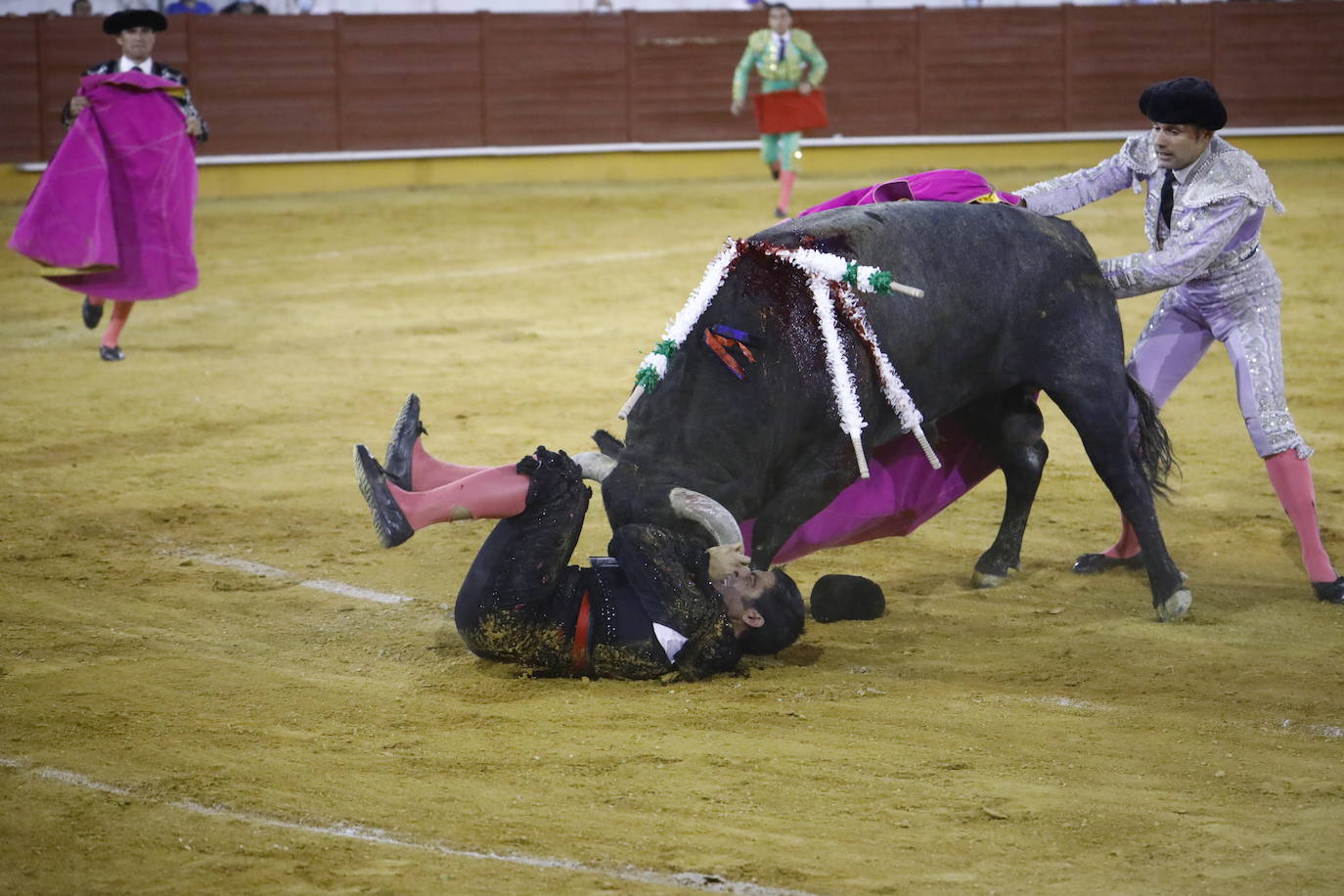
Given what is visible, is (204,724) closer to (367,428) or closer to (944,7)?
(367,428)

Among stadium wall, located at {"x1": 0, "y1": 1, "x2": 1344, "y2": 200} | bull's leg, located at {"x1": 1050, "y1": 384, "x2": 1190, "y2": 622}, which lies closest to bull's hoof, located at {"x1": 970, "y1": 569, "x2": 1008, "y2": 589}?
bull's leg, located at {"x1": 1050, "y1": 384, "x2": 1190, "y2": 622}

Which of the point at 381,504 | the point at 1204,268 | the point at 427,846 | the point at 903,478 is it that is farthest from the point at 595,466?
the point at 1204,268

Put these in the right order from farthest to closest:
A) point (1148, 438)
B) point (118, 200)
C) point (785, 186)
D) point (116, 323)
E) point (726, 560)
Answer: point (785, 186), point (116, 323), point (118, 200), point (1148, 438), point (726, 560)

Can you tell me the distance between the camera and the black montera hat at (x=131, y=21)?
767cm

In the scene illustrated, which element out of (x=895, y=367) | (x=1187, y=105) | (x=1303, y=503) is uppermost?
(x=1187, y=105)

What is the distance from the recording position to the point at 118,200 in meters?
7.95

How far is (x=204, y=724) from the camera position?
352 cm

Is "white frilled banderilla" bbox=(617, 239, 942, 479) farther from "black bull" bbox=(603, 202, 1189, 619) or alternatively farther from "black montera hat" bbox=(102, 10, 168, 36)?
"black montera hat" bbox=(102, 10, 168, 36)

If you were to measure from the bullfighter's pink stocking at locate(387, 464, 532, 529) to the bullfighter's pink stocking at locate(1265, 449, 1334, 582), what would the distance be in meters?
2.11

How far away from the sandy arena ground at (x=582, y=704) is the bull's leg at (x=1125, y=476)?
0.35ft

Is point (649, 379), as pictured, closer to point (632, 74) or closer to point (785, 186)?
point (785, 186)

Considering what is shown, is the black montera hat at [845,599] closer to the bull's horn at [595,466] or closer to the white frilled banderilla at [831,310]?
the white frilled banderilla at [831,310]

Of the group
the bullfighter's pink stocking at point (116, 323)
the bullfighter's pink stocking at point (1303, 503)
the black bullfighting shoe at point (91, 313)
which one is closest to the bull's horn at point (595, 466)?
the bullfighter's pink stocking at point (1303, 503)

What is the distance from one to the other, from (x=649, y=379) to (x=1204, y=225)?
154 cm
